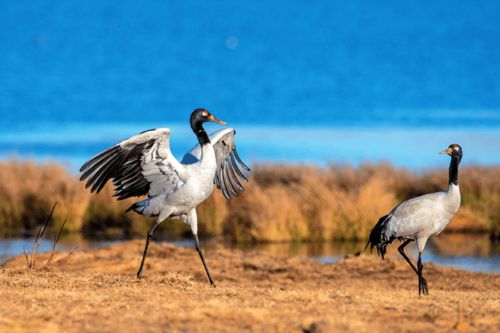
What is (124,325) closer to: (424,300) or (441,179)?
(424,300)

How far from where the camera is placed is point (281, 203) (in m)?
21.9

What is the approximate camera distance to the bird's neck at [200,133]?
35.3ft

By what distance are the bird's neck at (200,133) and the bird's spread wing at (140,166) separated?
1.47ft

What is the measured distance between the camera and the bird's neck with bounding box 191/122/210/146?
10.8 metres

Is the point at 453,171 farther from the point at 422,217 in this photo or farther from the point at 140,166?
the point at 140,166

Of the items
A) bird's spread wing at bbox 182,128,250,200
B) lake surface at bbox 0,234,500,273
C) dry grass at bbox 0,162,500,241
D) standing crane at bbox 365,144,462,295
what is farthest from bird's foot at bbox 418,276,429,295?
dry grass at bbox 0,162,500,241

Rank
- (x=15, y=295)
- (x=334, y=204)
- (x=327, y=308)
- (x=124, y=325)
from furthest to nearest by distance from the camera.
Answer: (x=334, y=204)
(x=15, y=295)
(x=327, y=308)
(x=124, y=325)

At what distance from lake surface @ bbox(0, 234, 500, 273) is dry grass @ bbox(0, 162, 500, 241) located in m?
0.78

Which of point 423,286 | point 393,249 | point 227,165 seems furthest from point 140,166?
point 393,249

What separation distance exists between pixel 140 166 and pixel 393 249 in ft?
33.0

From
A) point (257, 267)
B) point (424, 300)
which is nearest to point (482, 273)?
point (257, 267)

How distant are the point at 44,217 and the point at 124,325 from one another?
1809 centimetres

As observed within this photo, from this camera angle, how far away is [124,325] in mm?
7457

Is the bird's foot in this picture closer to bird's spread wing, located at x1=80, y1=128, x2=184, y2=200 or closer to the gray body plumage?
the gray body plumage
